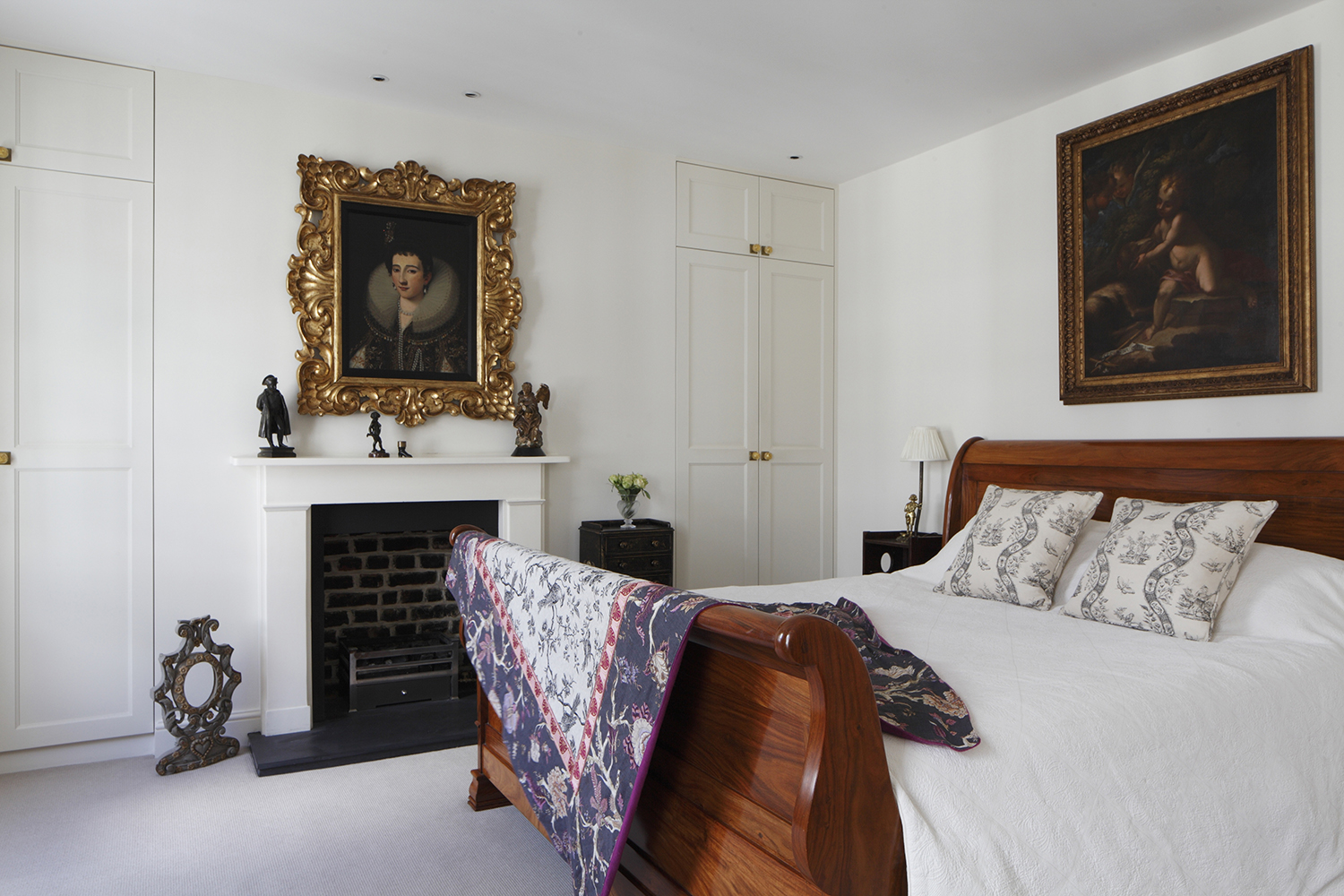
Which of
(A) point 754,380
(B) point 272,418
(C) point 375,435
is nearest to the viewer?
(B) point 272,418

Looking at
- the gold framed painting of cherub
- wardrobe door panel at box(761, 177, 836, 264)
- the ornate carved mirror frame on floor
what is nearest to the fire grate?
the ornate carved mirror frame on floor

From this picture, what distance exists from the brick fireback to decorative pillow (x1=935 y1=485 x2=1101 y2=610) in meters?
2.29

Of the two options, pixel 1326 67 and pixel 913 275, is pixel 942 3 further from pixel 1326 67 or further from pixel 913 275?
pixel 913 275

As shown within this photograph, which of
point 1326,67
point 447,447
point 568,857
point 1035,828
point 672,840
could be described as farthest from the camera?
point 447,447

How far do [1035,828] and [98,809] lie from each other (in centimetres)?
294

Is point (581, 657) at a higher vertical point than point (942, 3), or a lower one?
lower

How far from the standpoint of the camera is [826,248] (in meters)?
4.95

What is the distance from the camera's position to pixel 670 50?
3285 mm

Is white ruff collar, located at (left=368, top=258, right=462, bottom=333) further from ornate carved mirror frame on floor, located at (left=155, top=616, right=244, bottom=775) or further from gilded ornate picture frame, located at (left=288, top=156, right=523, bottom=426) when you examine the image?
ornate carved mirror frame on floor, located at (left=155, top=616, right=244, bottom=775)

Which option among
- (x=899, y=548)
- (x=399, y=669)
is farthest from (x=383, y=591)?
(x=899, y=548)

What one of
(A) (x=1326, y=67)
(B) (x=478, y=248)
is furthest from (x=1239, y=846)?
(B) (x=478, y=248)

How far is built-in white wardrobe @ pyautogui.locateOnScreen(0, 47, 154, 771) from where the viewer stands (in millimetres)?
3229

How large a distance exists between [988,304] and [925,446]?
730 mm

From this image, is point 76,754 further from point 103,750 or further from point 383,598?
point 383,598
